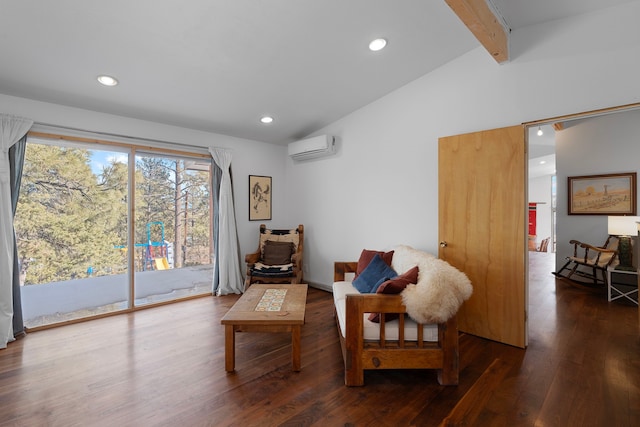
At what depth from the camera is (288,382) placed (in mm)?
2043

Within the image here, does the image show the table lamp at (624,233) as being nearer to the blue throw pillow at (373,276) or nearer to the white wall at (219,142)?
the blue throw pillow at (373,276)

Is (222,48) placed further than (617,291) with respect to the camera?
No

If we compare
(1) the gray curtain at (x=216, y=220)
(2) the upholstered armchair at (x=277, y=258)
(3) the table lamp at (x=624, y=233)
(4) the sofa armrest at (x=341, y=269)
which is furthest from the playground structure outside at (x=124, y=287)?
(3) the table lamp at (x=624, y=233)

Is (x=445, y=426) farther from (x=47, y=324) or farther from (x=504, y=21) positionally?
(x=47, y=324)

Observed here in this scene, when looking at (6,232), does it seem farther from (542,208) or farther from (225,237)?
(542,208)

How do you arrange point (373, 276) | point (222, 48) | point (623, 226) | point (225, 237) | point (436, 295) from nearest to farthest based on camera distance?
point (436, 295) → point (222, 48) → point (373, 276) → point (623, 226) → point (225, 237)

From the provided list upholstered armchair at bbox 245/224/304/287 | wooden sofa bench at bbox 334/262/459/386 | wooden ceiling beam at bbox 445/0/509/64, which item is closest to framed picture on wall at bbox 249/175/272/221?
upholstered armchair at bbox 245/224/304/287

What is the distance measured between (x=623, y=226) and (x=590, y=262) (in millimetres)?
660

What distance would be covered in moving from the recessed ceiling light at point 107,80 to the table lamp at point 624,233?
6.33 m

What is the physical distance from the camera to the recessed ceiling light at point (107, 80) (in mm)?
2580

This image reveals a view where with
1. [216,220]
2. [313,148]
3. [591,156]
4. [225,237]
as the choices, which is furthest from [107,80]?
[591,156]

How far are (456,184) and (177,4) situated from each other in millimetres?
2792

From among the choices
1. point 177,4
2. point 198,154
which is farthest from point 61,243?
point 177,4

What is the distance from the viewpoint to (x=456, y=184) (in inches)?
115
